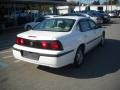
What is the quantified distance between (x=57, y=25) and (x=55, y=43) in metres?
1.37

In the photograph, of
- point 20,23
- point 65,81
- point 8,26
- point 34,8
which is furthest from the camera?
point 34,8

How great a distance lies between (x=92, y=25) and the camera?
338 inches

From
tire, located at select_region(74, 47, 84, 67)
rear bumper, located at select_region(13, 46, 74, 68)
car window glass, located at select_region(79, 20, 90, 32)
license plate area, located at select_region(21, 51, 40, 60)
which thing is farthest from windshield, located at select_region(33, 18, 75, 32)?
license plate area, located at select_region(21, 51, 40, 60)

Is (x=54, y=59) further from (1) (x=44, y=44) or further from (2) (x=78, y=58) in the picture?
(2) (x=78, y=58)

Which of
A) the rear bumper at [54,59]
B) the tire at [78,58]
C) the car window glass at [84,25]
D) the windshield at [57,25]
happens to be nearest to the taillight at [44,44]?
the rear bumper at [54,59]

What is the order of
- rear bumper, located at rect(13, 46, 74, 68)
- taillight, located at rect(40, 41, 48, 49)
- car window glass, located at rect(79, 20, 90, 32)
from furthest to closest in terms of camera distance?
1. car window glass, located at rect(79, 20, 90, 32)
2. taillight, located at rect(40, 41, 48, 49)
3. rear bumper, located at rect(13, 46, 74, 68)

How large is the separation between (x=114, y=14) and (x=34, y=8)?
24896mm

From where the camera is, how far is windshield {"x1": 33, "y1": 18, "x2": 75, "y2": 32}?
6807 mm

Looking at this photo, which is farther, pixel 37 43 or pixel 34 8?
pixel 34 8

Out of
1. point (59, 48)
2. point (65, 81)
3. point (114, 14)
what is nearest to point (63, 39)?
point (59, 48)

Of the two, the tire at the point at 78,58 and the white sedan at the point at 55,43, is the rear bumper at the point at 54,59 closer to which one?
the white sedan at the point at 55,43

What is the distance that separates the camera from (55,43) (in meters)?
5.82

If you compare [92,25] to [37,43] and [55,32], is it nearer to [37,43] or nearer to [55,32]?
[55,32]

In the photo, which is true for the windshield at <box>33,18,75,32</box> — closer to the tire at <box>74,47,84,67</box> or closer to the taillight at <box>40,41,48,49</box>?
the tire at <box>74,47,84,67</box>
